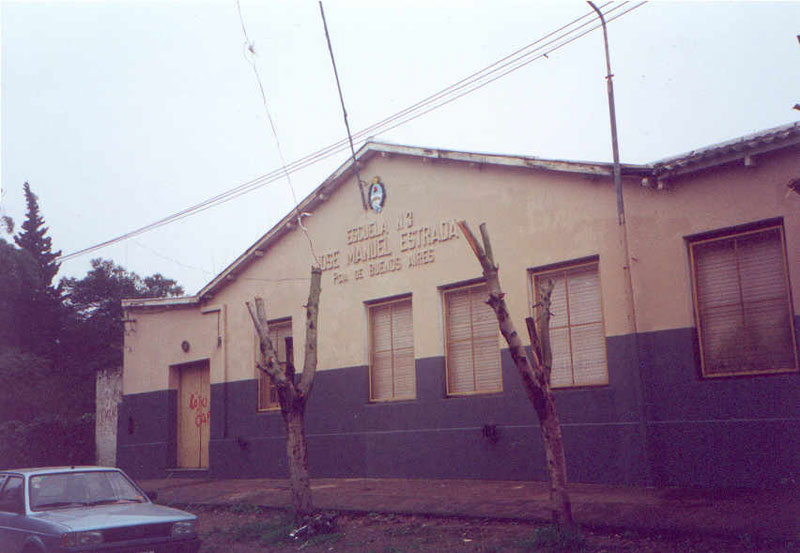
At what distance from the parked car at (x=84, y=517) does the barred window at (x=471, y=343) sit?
6075 mm

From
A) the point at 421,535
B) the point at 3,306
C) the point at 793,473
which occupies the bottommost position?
the point at 421,535

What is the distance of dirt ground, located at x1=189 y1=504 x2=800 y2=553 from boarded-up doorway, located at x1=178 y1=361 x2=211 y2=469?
6172 millimetres

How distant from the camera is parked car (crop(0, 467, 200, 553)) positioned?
25.6 feet

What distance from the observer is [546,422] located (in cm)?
812

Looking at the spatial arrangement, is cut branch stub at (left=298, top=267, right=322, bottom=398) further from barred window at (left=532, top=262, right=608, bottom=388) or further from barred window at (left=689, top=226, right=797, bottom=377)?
barred window at (left=689, top=226, right=797, bottom=377)

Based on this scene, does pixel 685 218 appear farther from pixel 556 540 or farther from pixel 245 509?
pixel 245 509

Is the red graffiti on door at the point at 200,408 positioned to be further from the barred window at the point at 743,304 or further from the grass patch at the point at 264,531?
the barred window at the point at 743,304

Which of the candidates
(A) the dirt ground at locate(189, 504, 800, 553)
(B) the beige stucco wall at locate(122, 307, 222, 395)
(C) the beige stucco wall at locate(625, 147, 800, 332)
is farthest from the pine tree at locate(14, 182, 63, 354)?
(C) the beige stucco wall at locate(625, 147, 800, 332)

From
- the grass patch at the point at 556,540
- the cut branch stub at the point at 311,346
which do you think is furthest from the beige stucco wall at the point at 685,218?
the cut branch stub at the point at 311,346

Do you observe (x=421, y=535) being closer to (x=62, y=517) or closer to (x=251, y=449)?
(x=62, y=517)

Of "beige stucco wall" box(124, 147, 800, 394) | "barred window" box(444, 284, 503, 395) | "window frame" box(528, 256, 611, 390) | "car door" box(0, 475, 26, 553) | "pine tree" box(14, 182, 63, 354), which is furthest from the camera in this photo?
"pine tree" box(14, 182, 63, 354)

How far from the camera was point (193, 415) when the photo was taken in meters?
19.1

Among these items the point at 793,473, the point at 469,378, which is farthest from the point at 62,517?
the point at 793,473

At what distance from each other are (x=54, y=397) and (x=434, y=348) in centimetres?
2238
